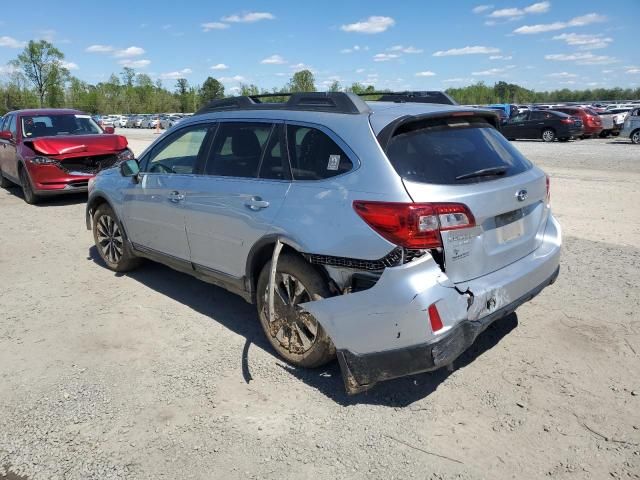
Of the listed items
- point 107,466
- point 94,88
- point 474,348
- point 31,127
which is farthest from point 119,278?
point 94,88

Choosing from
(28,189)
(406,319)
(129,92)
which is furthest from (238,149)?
(129,92)

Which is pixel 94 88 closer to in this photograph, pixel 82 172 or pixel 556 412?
pixel 82 172

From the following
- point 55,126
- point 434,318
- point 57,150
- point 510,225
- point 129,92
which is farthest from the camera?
point 129,92

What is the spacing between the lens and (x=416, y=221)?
9.48ft

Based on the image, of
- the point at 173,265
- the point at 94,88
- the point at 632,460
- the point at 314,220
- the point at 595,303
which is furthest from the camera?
the point at 94,88

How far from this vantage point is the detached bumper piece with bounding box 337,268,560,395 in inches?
113

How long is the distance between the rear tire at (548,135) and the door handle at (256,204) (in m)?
23.4

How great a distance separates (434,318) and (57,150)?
896 cm

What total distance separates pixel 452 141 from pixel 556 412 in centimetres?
176

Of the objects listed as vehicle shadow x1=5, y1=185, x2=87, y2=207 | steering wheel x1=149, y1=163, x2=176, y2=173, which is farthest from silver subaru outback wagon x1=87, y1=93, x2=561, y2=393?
vehicle shadow x1=5, y1=185, x2=87, y2=207

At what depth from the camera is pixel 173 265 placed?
4859 mm

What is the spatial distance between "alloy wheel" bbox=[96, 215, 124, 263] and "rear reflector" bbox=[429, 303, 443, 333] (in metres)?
3.90

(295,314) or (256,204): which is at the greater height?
(256,204)

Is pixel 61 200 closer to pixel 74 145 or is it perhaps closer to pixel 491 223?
pixel 74 145
